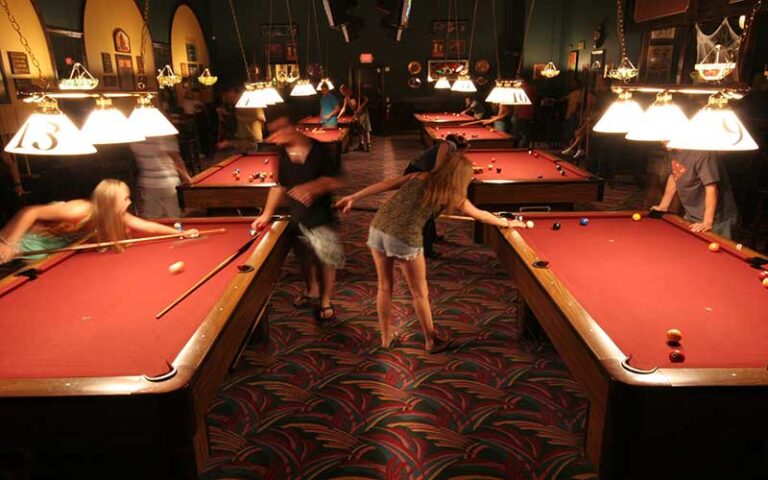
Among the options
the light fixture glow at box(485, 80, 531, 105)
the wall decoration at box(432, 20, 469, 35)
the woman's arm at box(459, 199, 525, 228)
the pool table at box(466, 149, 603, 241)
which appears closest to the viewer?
the woman's arm at box(459, 199, 525, 228)

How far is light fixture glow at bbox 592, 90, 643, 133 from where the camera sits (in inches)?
112

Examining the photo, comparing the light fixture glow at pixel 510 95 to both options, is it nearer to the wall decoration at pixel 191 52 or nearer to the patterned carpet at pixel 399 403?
the patterned carpet at pixel 399 403

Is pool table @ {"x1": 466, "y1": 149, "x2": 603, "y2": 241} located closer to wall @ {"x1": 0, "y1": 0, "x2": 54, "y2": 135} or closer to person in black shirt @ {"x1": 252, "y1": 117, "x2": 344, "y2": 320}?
person in black shirt @ {"x1": 252, "y1": 117, "x2": 344, "y2": 320}

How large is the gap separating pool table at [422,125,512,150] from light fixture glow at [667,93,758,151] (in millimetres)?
4423

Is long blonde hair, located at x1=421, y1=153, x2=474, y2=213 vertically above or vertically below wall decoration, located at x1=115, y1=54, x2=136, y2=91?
below

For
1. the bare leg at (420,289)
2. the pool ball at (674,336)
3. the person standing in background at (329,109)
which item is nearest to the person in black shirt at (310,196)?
the bare leg at (420,289)

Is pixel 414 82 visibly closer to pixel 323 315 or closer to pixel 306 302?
pixel 306 302

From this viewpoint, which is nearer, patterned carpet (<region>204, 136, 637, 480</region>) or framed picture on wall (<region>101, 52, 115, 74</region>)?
patterned carpet (<region>204, 136, 637, 480</region>)

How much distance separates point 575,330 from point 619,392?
1.23 ft

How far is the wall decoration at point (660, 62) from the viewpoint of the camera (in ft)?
26.8

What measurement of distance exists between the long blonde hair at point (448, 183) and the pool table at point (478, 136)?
346cm

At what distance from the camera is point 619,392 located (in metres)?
1.63

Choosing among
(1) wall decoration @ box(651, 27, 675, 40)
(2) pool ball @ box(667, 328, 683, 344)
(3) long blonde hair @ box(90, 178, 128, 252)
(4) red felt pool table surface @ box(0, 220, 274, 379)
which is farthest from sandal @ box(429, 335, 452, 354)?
(1) wall decoration @ box(651, 27, 675, 40)

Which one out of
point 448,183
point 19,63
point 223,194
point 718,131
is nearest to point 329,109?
point 19,63
